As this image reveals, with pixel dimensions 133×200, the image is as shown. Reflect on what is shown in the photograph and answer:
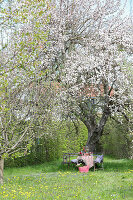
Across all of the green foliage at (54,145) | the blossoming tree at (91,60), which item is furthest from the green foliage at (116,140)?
the green foliage at (54,145)

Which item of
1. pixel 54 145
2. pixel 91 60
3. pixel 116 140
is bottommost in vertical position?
pixel 54 145

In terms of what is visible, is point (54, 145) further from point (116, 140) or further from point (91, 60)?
point (91, 60)

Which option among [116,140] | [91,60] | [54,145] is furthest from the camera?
[116,140]

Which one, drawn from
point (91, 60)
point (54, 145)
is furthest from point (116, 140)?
point (91, 60)

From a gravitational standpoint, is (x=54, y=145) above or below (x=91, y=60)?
below

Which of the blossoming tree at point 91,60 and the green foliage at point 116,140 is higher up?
the blossoming tree at point 91,60

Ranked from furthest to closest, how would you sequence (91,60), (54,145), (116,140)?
1. (116,140)
2. (54,145)
3. (91,60)

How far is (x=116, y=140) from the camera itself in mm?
14805

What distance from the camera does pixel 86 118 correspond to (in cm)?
1258

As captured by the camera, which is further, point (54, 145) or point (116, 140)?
point (116, 140)

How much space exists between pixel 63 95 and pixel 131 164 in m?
4.52

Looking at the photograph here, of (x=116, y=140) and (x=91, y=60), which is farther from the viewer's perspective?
(x=116, y=140)

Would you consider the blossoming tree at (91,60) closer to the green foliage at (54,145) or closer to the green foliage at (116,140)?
the green foliage at (54,145)

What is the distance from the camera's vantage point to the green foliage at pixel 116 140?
13635mm
